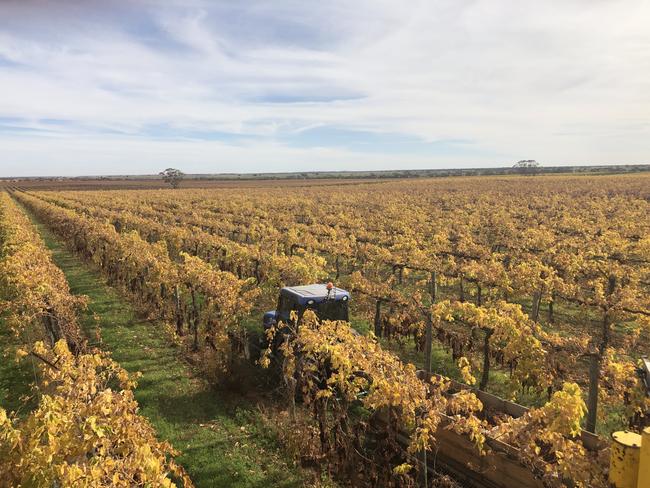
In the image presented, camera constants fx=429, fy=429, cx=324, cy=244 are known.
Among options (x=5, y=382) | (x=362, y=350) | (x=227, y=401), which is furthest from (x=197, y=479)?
(x=5, y=382)

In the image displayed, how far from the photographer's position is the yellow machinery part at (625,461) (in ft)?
14.2

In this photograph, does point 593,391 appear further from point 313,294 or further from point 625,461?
point 313,294

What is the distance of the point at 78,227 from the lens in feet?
78.4

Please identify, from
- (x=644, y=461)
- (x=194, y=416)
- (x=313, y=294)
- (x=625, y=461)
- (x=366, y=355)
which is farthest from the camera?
(x=313, y=294)

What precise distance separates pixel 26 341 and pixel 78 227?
40.8ft

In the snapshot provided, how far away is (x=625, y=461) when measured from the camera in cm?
438

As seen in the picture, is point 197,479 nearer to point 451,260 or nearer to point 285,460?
point 285,460

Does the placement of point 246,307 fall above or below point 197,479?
above

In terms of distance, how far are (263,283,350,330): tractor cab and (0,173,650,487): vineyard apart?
1.52ft

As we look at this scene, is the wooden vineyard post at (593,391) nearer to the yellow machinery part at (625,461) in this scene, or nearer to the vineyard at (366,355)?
the vineyard at (366,355)

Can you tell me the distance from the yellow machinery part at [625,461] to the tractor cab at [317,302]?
5783mm

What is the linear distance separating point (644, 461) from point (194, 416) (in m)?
8.29

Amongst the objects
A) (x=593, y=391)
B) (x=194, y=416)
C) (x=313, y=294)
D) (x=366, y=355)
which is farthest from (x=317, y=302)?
(x=593, y=391)

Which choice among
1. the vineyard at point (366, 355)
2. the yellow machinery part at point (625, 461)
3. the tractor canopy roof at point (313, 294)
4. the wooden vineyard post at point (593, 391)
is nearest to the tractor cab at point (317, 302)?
the tractor canopy roof at point (313, 294)
